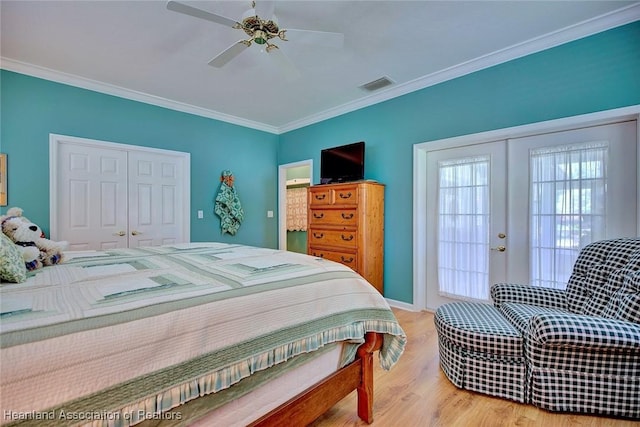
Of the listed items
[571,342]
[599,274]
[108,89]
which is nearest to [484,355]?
[571,342]

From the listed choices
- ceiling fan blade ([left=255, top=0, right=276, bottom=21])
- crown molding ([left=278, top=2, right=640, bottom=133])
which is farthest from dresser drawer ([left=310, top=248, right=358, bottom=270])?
ceiling fan blade ([left=255, top=0, right=276, bottom=21])

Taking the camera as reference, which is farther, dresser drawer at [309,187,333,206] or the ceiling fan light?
dresser drawer at [309,187,333,206]

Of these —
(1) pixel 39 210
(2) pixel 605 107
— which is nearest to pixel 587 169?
(2) pixel 605 107

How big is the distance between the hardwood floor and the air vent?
288 cm

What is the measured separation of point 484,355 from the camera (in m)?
1.79

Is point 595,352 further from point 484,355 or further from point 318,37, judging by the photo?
point 318,37

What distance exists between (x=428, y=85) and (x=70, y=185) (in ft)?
13.7

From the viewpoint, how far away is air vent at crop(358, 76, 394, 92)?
3.25 metres

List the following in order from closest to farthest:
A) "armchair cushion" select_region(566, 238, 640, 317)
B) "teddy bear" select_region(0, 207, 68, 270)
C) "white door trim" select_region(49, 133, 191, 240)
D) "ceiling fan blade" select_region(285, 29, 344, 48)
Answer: "teddy bear" select_region(0, 207, 68, 270) → "armchair cushion" select_region(566, 238, 640, 317) → "ceiling fan blade" select_region(285, 29, 344, 48) → "white door trim" select_region(49, 133, 191, 240)

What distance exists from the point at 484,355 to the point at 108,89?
4.51m

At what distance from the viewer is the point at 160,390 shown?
794 mm

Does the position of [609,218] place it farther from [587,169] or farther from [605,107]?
[605,107]

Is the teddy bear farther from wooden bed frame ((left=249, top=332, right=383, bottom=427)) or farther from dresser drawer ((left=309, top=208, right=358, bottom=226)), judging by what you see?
dresser drawer ((left=309, top=208, right=358, bottom=226))

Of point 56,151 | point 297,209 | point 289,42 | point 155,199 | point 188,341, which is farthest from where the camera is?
point 297,209
